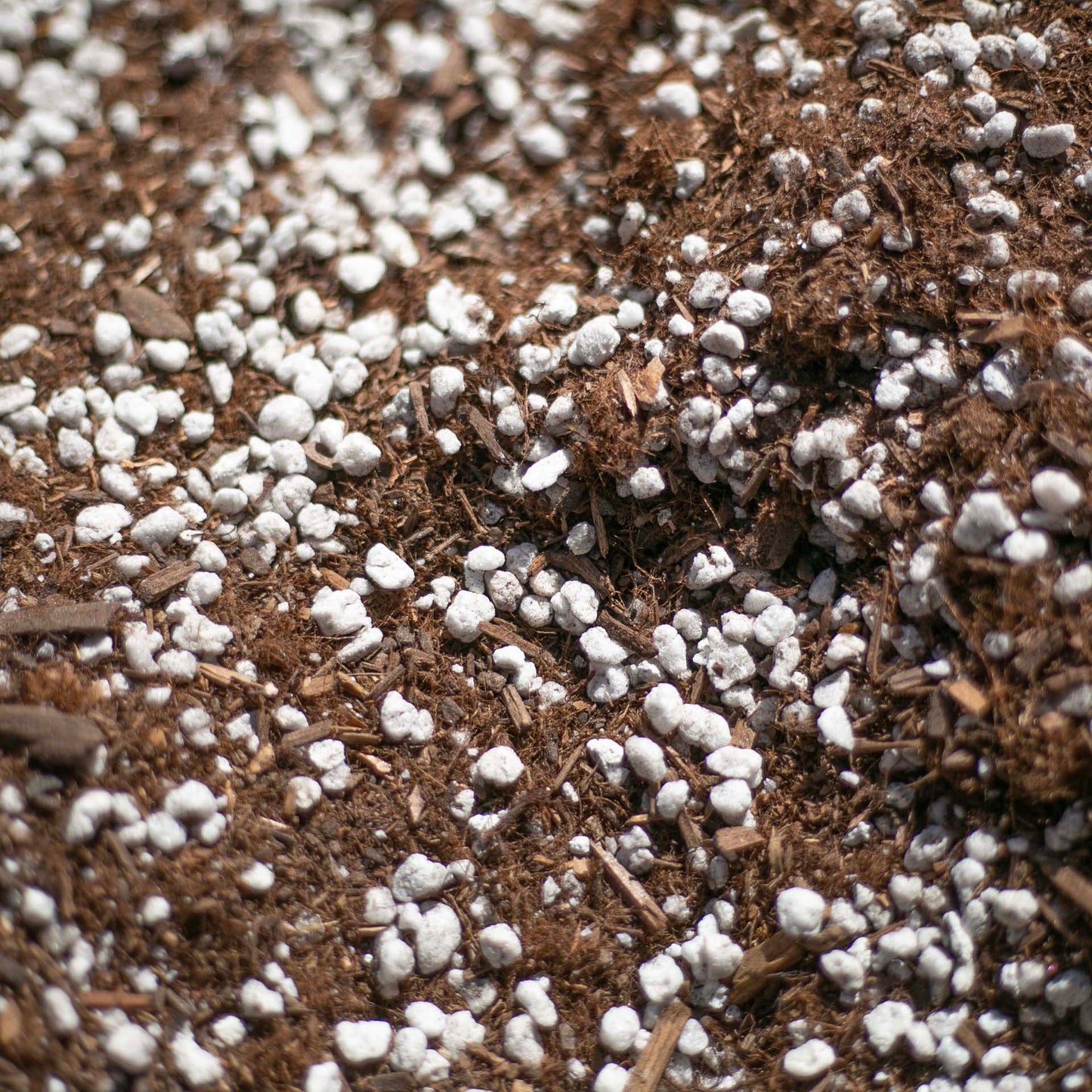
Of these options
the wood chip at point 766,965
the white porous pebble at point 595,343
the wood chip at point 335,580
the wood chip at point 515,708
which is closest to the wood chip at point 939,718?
the wood chip at point 766,965

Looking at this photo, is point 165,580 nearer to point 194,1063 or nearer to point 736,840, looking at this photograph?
point 194,1063

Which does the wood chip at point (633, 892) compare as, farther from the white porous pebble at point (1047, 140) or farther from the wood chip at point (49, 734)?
the white porous pebble at point (1047, 140)

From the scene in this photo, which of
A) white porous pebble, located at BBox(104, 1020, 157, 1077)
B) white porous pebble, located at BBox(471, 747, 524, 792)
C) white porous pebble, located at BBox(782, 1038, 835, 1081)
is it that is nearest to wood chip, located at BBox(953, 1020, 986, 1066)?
white porous pebble, located at BBox(782, 1038, 835, 1081)

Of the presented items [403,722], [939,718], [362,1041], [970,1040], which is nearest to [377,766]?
[403,722]

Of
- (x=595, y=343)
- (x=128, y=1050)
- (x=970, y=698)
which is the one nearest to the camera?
(x=128, y=1050)

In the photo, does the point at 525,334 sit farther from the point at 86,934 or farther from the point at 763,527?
the point at 86,934

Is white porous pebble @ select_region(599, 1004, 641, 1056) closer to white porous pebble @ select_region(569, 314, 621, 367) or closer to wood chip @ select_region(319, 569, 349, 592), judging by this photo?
wood chip @ select_region(319, 569, 349, 592)
